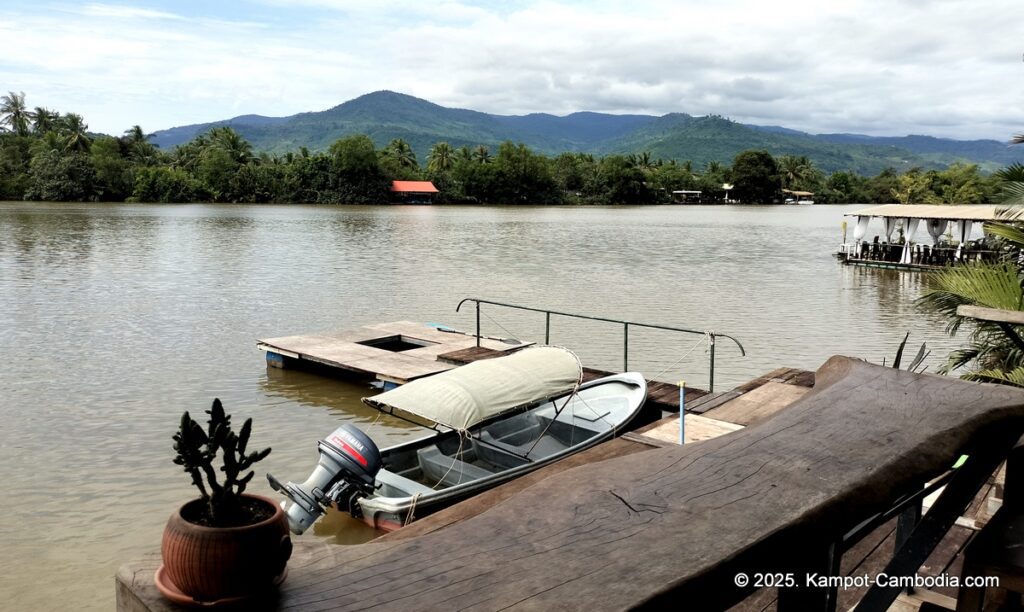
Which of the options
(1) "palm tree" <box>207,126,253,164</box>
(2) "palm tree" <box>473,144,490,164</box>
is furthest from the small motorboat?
(2) "palm tree" <box>473,144,490,164</box>

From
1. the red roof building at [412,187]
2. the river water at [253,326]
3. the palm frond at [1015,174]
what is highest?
the red roof building at [412,187]

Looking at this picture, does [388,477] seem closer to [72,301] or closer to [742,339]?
[742,339]

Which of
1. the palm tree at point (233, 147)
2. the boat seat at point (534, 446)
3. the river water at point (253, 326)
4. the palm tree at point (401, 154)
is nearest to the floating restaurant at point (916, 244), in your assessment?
the river water at point (253, 326)

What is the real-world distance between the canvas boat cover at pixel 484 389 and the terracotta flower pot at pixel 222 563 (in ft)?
21.9

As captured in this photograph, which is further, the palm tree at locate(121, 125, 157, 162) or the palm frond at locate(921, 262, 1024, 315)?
the palm tree at locate(121, 125, 157, 162)

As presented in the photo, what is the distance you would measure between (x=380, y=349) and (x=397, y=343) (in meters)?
1.25

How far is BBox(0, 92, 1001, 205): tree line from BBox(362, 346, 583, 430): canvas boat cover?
82.1 metres

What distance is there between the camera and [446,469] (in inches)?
359

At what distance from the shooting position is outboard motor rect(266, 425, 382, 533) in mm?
7570

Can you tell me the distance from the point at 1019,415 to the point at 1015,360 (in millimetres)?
5298

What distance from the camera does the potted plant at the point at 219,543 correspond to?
1646mm

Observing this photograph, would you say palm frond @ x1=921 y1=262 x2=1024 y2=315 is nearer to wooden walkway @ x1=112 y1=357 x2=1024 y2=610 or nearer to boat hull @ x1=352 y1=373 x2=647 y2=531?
wooden walkway @ x1=112 y1=357 x2=1024 y2=610

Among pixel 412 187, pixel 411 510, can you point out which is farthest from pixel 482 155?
pixel 411 510

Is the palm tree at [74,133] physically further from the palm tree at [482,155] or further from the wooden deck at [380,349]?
the wooden deck at [380,349]
